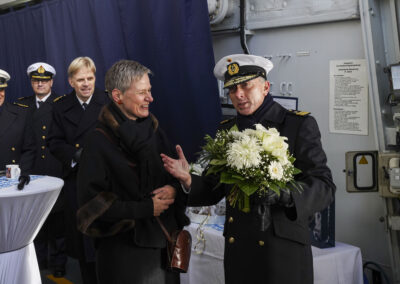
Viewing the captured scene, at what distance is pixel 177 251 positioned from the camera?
7.13 feet

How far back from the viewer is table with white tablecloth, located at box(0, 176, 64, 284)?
289 cm

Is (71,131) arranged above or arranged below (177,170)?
above

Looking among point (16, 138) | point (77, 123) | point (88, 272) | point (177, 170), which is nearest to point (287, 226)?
point (177, 170)

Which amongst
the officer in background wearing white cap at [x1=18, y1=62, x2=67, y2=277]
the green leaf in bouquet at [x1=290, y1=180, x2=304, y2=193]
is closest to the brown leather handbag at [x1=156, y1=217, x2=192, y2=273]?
the green leaf in bouquet at [x1=290, y1=180, x2=304, y2=193]

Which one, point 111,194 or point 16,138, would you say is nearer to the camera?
point 111,194

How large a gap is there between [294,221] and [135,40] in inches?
102

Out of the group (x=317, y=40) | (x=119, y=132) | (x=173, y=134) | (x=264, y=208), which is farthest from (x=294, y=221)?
(x=173, y=134)

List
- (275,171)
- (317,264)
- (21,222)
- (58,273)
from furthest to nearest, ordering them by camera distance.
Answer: (58,273), (21,222), (317,264), (275,171)

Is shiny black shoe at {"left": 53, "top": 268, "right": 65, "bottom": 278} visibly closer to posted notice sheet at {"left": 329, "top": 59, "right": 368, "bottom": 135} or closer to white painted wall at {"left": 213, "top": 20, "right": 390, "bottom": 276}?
white painted wall at {"left": 213, "top": 20, "right": 390, "bottom": 276}

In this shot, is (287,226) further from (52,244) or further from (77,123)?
(52,244)

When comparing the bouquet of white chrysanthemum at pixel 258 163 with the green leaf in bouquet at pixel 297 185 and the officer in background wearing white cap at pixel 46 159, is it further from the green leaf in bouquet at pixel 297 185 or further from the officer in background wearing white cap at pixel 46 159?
the officer in background wearing white cap at pixel 46 159

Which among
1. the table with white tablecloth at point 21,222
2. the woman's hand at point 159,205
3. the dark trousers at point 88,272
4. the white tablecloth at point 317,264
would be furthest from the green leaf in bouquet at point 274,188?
the dark trousers at point 88,272

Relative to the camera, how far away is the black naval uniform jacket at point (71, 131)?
346 cm

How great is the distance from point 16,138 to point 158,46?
142cm
